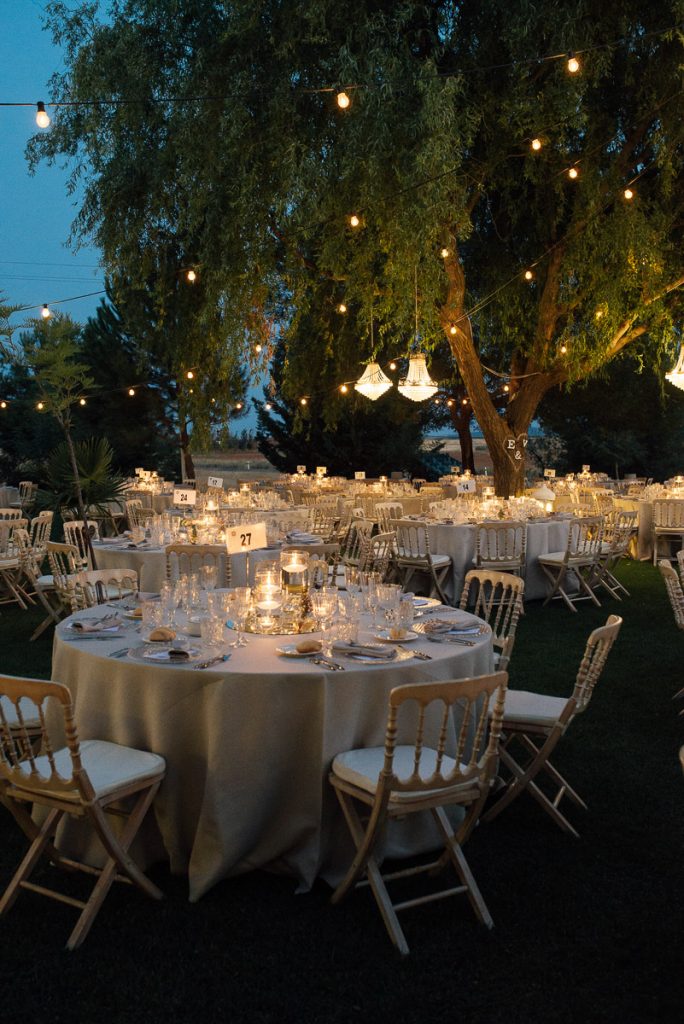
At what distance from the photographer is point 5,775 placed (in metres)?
3.26

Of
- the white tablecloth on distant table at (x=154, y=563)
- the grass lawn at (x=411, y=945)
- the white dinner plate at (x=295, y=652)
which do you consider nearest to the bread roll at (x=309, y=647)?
the white dinner plate at (x=295, y=652)

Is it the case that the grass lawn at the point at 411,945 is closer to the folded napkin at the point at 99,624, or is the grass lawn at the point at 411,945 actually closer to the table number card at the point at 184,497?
the folded napkin at the point at 99,624

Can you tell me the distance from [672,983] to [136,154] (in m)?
10.2

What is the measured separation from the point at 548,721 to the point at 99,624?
210 cm

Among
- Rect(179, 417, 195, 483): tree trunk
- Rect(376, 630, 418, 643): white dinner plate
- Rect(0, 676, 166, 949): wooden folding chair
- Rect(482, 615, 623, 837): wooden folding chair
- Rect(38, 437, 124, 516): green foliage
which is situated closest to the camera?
Rect(0, 676, 166, 949): wooden folding chair

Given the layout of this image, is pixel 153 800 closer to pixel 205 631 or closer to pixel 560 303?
pixel 205 631

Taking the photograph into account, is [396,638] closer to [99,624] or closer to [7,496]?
[99,624]

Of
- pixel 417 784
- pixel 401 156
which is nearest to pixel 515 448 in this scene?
pixel 401 156

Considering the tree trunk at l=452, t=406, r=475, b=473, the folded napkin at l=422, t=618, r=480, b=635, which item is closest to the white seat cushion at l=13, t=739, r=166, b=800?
the folded napkin at l=422, t=618, r=480, b=635

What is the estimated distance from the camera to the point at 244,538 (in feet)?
17.5

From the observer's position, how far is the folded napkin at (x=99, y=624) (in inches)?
162

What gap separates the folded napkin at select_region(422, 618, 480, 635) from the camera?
4.18 metres

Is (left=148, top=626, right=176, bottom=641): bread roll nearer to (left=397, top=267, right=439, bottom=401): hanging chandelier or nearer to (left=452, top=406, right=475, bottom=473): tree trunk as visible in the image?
(left=397, top=267, right=439, bottom=401): hanging chandelier

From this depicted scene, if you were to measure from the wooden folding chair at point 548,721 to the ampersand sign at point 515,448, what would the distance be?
8.23 m
